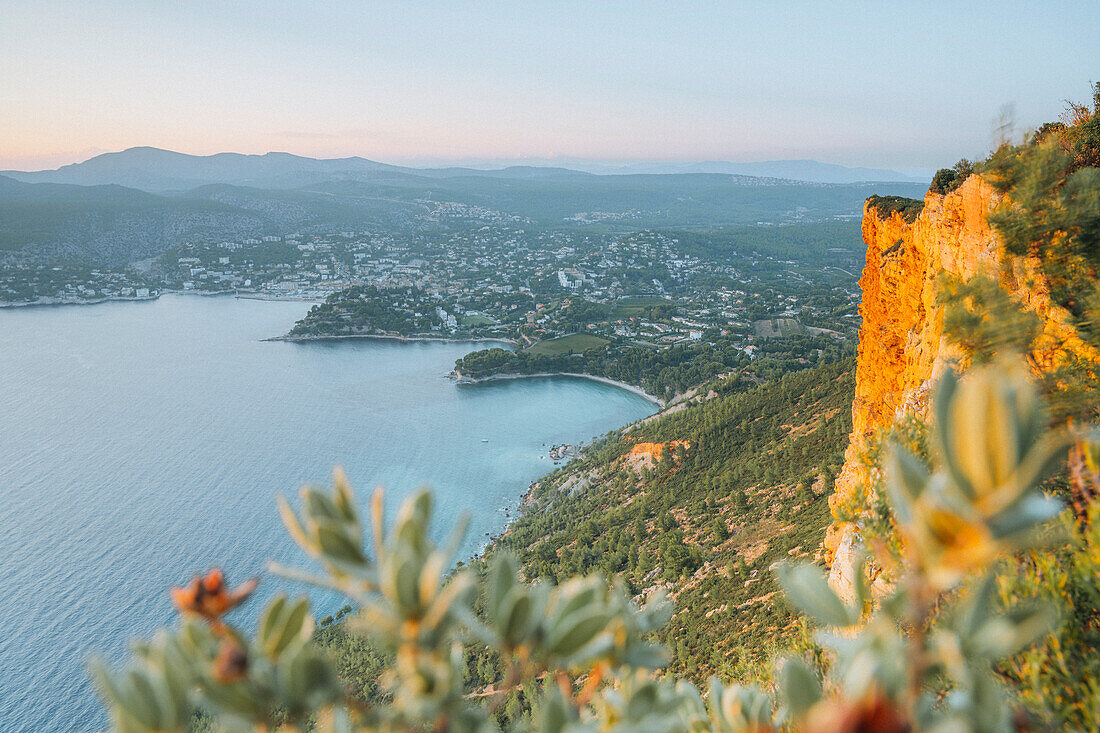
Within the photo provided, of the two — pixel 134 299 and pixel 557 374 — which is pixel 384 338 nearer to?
pixel 557 374

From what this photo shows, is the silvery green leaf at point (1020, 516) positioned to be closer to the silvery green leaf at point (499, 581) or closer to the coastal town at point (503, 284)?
the silvery green leaf at point (499, 581)

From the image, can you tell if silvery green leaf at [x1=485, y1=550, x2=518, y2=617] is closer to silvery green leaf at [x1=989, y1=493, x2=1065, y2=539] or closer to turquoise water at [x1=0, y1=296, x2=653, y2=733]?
silvery green leaf at [x1=989, y1=493, x2=1065, y2=539]

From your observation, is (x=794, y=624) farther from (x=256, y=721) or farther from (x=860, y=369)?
(x=256, y=721)

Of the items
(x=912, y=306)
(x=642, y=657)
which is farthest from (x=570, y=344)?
(x=642, y=657)

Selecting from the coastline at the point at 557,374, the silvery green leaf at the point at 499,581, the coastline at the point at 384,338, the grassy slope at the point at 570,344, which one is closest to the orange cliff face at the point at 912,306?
the silvery green leaf at the point at 499,581

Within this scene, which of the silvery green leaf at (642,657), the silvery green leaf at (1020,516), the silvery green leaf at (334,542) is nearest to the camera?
the silvery green leaf at (1020,516)

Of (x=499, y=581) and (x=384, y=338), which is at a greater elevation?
(x=499, y=581)

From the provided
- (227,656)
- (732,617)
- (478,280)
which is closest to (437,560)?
(227,656)
